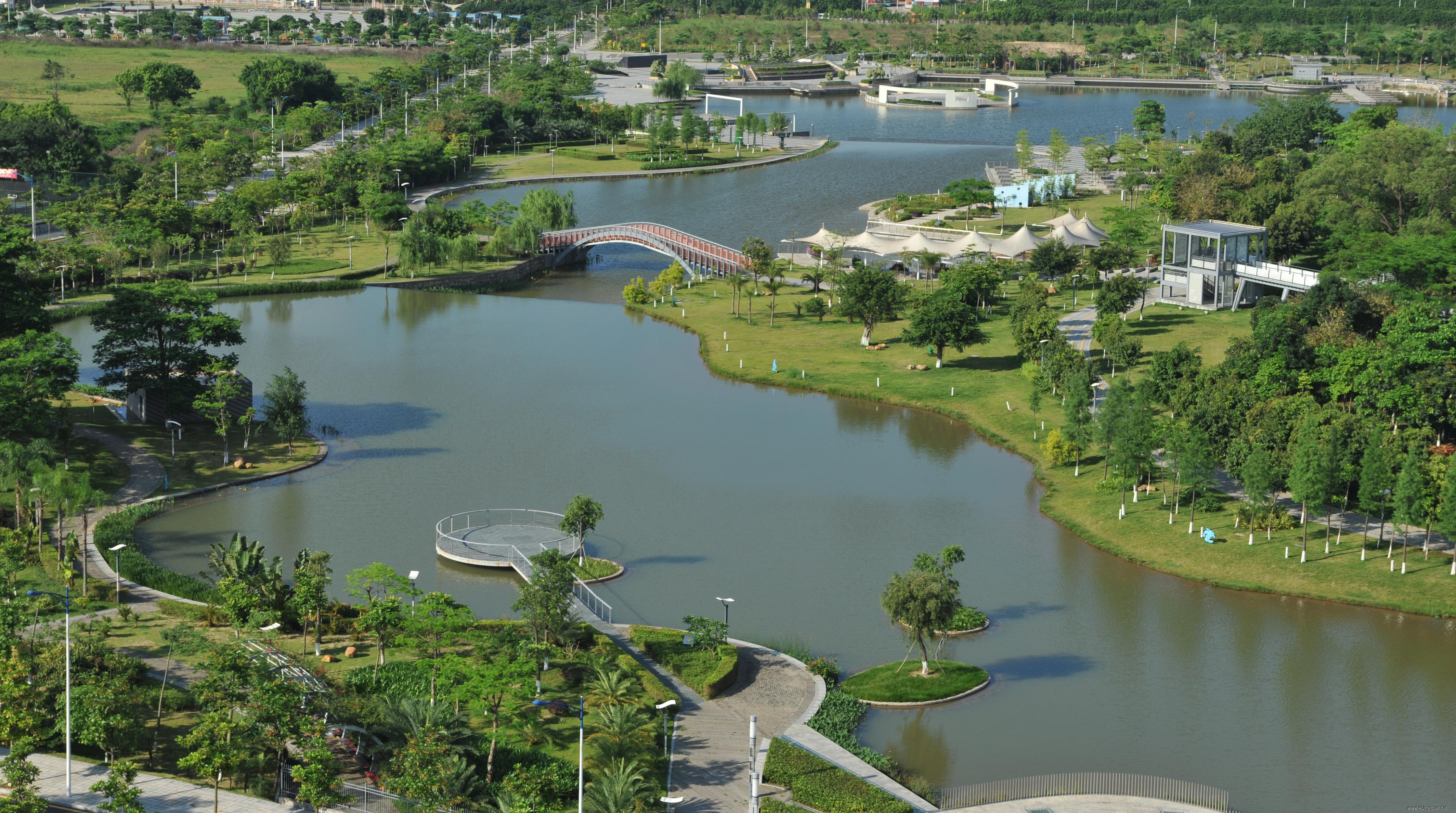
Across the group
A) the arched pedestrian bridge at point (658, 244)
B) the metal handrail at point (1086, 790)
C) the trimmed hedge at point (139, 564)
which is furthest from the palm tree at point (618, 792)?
the arched pedestrian bridge at point (658, 244)

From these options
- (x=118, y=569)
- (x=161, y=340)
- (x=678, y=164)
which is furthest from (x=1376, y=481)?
(x=678, y=164)

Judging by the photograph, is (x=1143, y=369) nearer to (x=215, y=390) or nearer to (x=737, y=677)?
(x=737, y=677)

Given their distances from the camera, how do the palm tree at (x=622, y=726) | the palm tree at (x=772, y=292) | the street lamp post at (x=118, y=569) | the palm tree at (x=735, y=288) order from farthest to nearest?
the palm tree at (x=735, y=288)
the palm tree at (x=772, y=292)
the street lamp post at (x=118, y=569)
the palm tree at (x=622, y=726)

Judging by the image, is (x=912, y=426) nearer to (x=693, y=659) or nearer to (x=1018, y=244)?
(x=693, y=659)

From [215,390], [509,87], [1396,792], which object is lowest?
[1396,792]

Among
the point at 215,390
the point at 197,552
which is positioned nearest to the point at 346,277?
the point at 215,390

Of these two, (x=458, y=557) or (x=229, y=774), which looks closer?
(x=229, y=774)

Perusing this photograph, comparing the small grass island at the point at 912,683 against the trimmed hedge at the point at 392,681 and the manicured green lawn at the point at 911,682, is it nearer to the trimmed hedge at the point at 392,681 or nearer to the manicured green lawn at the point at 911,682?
the manicured green lawn at the point at 911,682
